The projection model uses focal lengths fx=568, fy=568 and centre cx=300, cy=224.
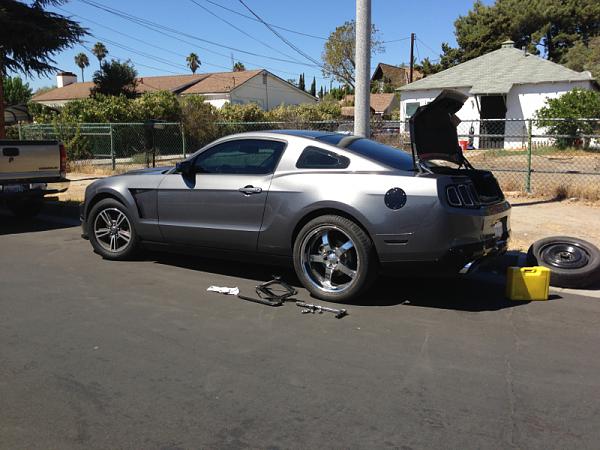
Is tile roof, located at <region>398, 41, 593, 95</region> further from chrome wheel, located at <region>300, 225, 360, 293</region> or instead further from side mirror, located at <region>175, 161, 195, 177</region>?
chrome wheel, located at <region>300, 225, 360, 293</region>

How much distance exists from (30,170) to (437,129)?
6574 millimetres

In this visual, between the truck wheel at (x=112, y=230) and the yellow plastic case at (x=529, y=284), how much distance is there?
13.6ft

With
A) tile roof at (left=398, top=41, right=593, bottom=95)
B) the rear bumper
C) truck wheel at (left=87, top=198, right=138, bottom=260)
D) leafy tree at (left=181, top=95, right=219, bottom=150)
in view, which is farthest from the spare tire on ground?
tile roof at (left=398, top=41, right=593, bottom=95)

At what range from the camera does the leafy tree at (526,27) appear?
39.5 m

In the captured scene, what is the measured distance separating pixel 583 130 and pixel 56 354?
19.2 meters

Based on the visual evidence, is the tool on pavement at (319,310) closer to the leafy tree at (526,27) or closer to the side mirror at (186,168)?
the side mirror at (186,168)

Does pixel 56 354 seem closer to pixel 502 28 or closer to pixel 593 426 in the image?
pixel 593 426

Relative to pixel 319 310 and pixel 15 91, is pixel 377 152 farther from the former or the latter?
pixel 15 91

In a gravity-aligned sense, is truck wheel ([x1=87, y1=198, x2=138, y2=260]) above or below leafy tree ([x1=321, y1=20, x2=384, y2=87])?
below

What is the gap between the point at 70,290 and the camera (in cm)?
566

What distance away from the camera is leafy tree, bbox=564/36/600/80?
35.1m

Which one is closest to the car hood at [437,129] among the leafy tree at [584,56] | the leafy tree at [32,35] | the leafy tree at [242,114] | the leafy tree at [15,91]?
the leafy tree at [32,35]

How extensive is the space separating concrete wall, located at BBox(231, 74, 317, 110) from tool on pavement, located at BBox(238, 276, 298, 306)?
4236 centimetres

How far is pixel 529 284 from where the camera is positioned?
5.35m
